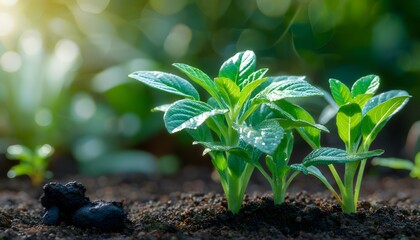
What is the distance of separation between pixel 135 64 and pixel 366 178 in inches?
74.1

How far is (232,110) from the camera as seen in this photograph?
1.78 m

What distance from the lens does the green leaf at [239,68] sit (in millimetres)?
1842

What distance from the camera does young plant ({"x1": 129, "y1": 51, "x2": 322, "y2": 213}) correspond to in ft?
5.26

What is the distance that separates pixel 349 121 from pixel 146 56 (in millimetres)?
3310

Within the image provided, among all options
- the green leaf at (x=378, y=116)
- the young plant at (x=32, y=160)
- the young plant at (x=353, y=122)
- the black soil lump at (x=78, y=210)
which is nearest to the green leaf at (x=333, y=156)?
the young plant at (x=353, y=122)

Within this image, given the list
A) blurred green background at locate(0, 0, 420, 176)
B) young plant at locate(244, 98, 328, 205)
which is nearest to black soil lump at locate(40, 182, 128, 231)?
young plant at locate(244, 98, 328, 205)

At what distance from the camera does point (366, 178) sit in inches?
139

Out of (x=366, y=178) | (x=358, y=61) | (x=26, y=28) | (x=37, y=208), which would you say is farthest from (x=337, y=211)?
(x=26, y=28)

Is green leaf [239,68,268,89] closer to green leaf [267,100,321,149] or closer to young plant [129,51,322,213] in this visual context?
young plant [129,51,322,213]

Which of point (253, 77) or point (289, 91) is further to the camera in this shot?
point (253, 77)

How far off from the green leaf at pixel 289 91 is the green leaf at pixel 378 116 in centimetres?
23

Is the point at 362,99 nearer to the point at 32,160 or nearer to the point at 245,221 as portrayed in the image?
the point at 245,221

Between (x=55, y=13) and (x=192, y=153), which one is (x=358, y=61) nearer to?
(x=192, y=153)

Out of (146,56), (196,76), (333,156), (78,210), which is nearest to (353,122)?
(333,156)
